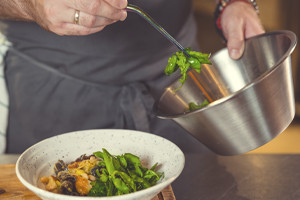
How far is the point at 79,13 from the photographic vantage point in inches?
37.2

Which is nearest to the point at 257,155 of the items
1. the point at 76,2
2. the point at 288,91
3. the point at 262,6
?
the point at 288,91

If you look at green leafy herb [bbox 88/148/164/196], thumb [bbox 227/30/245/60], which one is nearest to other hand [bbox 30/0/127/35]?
green leafy herb [bbox 88/148/164/196]

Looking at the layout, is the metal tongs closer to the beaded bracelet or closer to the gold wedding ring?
the gold wedding ring

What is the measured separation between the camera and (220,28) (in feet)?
4.68

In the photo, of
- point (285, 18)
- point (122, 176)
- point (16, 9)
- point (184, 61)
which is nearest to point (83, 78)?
point (16, 9)

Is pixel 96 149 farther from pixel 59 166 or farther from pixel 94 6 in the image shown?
pixel 94 6

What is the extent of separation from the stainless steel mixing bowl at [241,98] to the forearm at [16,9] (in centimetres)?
44

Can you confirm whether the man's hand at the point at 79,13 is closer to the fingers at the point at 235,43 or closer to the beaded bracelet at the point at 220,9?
the fingers at the point at 235,43

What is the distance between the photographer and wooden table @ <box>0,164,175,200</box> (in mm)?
1025

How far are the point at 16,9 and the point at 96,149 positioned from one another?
460mm

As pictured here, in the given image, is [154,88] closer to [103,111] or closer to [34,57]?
[103,111]

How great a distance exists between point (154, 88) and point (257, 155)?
47 centimetres

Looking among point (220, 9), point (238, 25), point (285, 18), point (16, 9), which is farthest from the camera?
point (285, 18)

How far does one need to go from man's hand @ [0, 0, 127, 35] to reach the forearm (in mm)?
58
